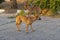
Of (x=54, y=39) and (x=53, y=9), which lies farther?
(x=53, y=9)

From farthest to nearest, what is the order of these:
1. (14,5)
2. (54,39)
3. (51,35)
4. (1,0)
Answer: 1. (1,0)
2. (14,5)
3. (51,35)
4. (54,39)

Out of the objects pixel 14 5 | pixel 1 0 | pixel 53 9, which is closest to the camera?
pixel 53 9

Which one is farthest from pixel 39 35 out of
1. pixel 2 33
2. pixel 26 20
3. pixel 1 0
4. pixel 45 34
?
pixel 1 0

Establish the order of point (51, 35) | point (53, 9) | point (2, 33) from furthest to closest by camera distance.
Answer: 1. point (53, 9)
2. point (2, 33)
3. point (51, 35)

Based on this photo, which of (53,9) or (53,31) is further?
(53,9)

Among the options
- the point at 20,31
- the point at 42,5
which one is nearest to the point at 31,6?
the point at 42,5

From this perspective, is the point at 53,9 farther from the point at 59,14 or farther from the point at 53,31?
the point at 53,31

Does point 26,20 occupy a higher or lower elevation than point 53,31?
higher

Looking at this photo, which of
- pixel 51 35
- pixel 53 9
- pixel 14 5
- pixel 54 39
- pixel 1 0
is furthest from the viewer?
Result: pixel 1 0

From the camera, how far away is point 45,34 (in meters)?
8.88

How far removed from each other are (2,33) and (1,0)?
40.1 ft

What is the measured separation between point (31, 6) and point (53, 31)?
224 inches

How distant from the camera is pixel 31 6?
1494 cm

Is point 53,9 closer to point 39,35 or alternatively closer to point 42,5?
point 42,5
